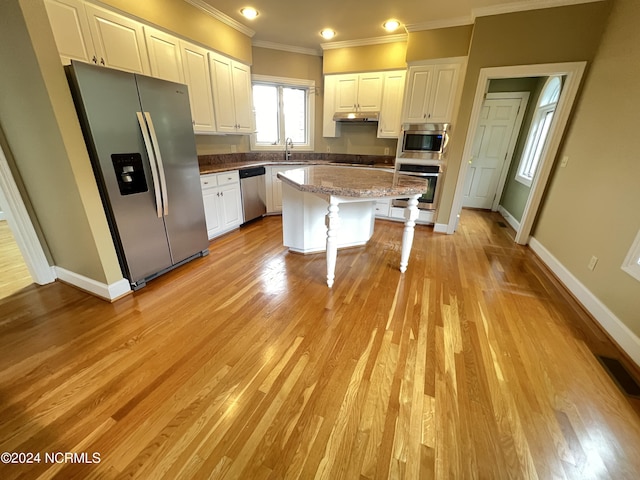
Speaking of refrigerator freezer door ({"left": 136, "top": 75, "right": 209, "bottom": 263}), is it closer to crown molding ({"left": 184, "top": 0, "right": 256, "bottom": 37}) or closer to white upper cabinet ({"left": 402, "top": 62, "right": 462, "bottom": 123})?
crown molding ({"left": 184, "top": 0, "right": 256, "bottom": 37})

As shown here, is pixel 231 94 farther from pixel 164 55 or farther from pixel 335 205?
pixel 335 205

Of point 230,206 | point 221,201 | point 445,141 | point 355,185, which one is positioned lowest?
point 230,206

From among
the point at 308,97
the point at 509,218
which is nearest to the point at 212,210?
the point at 308,97

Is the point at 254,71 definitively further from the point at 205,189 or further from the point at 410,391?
the point at 410,391

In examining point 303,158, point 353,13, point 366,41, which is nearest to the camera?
point 353,13

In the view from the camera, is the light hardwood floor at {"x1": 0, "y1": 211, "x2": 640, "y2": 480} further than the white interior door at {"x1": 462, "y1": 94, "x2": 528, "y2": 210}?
No

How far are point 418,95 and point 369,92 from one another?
0.86 m

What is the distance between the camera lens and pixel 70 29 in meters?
1.98

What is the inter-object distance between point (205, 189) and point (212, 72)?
5.24 ft

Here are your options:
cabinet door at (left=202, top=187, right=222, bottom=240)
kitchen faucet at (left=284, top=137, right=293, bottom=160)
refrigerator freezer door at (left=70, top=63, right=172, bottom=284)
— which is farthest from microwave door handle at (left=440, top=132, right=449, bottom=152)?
refrigerator freezer door at (left=70, top=63, right=172, bottom=284)

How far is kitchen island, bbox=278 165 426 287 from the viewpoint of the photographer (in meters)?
2.00

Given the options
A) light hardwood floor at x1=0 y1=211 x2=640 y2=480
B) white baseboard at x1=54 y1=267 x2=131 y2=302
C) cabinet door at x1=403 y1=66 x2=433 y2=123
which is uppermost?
cabinet door at x1=403 y1=66 x2=433 y2=123

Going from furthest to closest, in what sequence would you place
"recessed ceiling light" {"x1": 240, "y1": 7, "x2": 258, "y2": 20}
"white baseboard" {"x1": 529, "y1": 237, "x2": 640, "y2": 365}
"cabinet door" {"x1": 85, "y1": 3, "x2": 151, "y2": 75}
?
"recessed ceiling light" {"x1": 240, "y1": 7, "x2": 258, "y2": 20} < "cabinet door" {"x1": 85, "y1": 3, "x2": 151, "y2": 75} < "white baseboard" {"x1": 529, "y1": 237, "x2": 640, "y2": 365}

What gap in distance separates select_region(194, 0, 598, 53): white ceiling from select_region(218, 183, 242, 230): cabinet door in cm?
210
